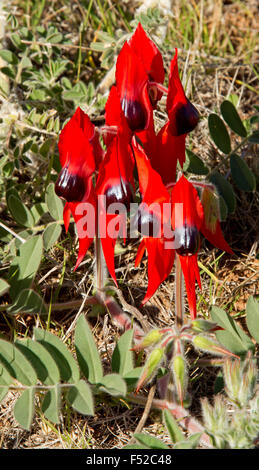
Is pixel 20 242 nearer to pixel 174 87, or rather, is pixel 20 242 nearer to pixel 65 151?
pixel 65 151

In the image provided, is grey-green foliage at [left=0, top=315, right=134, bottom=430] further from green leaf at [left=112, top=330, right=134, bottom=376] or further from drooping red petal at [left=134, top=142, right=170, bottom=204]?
drooping red petal at [left=134, top=142, right=170, bottom=204]

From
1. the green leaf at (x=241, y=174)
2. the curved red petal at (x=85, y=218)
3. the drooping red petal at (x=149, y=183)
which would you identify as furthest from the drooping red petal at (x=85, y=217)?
the green leaf at (x=241, y=174)

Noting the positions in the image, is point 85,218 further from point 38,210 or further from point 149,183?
point 38,210

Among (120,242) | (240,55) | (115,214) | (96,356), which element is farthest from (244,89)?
(96,356)

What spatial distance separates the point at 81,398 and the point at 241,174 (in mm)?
980

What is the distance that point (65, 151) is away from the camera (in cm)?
164

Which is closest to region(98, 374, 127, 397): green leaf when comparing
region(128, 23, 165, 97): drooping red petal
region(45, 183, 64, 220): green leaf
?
region(45, 183, 64, 220): green leaf

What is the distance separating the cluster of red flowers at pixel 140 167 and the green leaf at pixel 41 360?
28 cm

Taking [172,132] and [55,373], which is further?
[172,132]

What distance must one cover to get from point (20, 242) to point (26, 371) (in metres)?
0.62

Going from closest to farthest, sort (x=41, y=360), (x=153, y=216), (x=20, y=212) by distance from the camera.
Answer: (x=153, y=216)
(x=41, y=360)
(x=20, y=212)

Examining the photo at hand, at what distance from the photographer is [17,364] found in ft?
5.39

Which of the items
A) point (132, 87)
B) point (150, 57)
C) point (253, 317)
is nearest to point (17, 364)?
point (253, 317)
